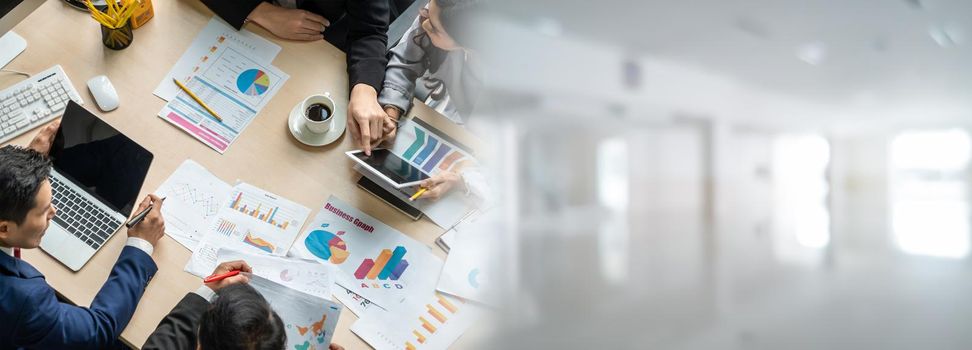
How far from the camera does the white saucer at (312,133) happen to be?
108 cm

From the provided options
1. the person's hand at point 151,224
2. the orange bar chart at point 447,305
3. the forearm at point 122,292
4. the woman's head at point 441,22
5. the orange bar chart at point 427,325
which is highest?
the woman's head at point 441,22

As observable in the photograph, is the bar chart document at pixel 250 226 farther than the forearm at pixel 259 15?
No

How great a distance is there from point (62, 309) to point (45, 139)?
1.05 feet

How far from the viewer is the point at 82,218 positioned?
1.03 meters

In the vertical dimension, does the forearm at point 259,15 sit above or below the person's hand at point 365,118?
above

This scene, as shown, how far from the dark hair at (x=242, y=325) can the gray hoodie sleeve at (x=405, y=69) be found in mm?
439

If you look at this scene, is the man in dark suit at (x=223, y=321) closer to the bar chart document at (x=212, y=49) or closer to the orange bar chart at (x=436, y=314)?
the orange bar chart at (x=436, y=314)

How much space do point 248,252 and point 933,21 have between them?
987mm

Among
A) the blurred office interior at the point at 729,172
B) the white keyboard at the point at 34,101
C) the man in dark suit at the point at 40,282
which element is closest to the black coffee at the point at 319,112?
the man in dark suit at the point at 40,282

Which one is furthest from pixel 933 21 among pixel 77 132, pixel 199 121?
pixel 77 132

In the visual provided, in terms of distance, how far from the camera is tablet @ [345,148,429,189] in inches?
39.8

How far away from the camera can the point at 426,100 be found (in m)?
1.19

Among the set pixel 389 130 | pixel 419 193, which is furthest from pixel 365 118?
pixel 419 193

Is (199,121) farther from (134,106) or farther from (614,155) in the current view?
(614,155)
